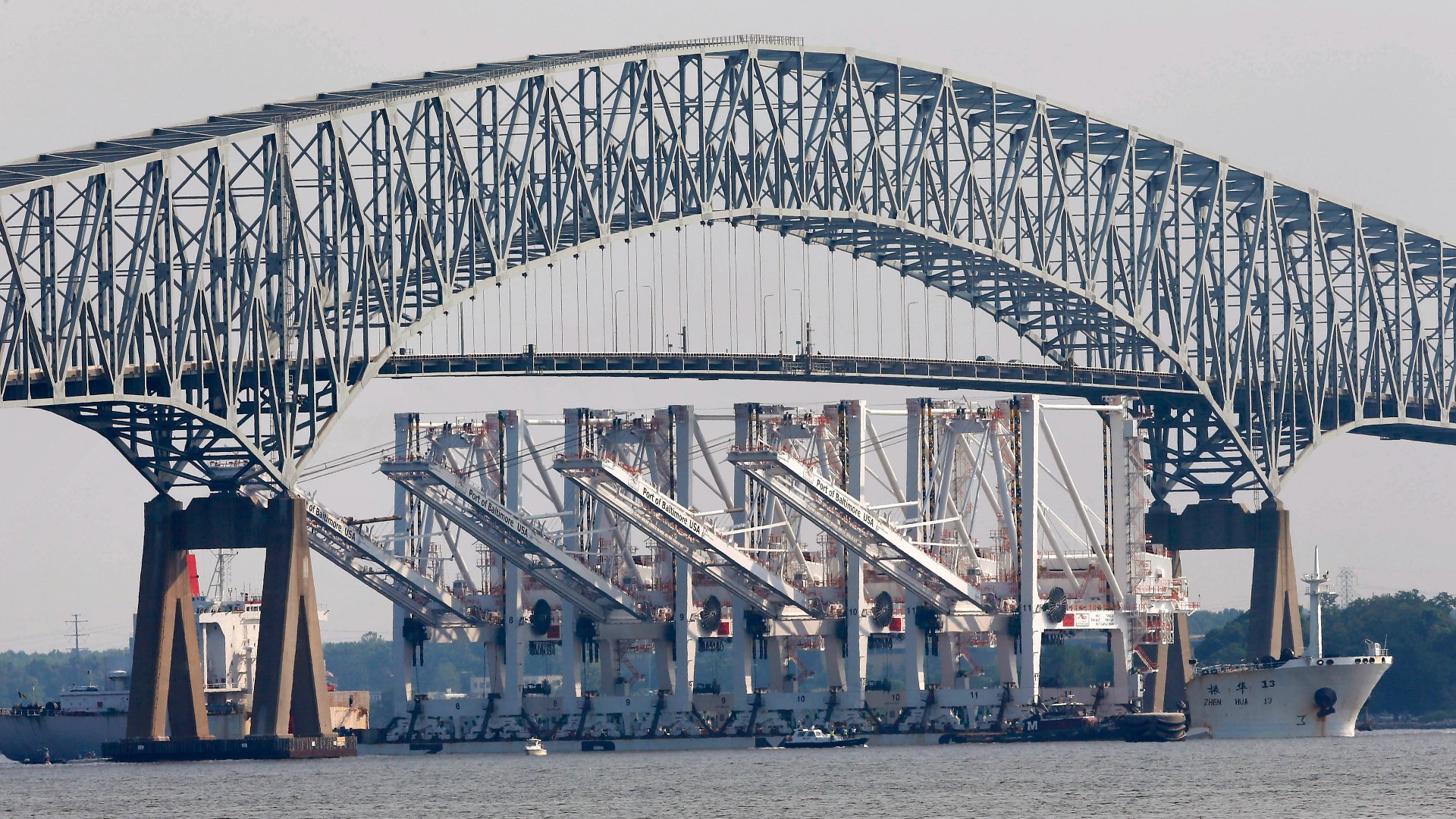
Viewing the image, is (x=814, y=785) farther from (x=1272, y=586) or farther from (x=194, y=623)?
(x=1272, y=586)

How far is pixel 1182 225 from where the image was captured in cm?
16725

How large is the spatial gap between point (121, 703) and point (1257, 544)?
56155 mm

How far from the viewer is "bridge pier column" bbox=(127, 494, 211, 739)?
122 meters

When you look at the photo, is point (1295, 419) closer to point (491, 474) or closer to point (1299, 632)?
point (1299, 632)

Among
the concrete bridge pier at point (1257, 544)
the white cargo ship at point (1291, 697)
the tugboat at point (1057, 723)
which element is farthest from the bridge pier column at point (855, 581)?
the concrete bridge pier at point (1257, 544)

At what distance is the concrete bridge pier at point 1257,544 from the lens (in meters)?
165

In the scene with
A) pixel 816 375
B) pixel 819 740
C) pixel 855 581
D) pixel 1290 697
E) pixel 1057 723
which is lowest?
pixel 819 740

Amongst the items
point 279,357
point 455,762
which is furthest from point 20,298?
point 455,762

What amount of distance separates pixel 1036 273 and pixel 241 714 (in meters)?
41.8

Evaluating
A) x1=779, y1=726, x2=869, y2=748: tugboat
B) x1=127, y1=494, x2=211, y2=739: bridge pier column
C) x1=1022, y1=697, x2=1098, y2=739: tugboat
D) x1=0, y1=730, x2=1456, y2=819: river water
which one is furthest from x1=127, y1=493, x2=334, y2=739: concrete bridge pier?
x1=1022, y1=697, x2=1098, y2=739: tugboat

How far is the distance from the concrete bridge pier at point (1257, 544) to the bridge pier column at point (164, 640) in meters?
57.9

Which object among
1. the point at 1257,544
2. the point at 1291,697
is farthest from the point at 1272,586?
the point at 1291,697

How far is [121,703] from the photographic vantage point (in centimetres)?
16212

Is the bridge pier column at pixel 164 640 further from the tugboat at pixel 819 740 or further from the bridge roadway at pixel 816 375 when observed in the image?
the tugboat at pixel 819 740
